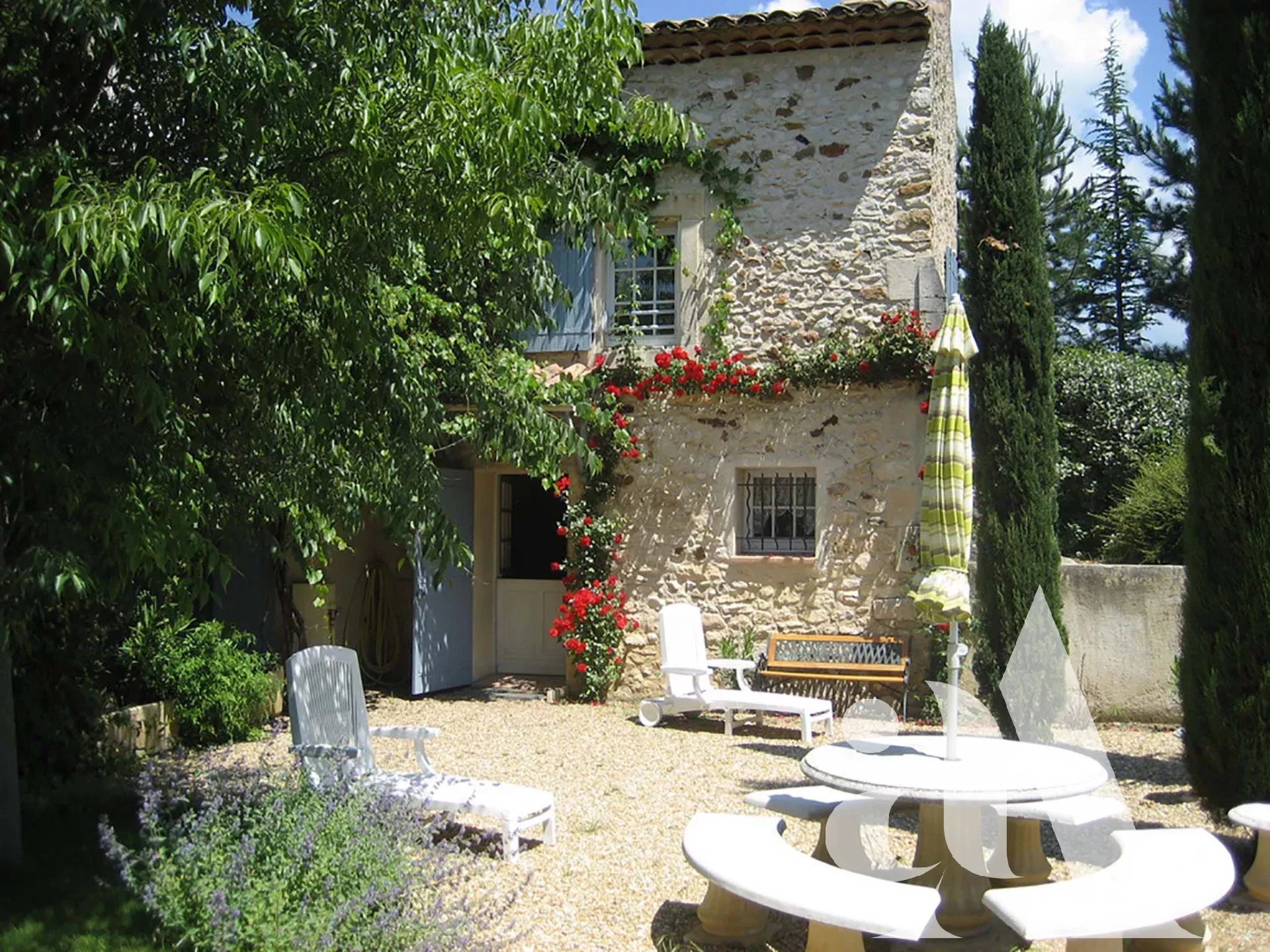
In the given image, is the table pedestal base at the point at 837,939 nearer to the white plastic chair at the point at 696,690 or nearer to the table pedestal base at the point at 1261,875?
the table pedestal base at the point at 1261,875

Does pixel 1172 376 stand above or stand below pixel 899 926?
above

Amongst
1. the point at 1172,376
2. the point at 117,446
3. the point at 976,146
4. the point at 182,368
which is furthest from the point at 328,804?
the point at 1172,376

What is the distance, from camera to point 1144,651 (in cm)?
861

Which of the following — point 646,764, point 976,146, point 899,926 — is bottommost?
point 646,764

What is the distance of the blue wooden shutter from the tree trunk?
5.71m

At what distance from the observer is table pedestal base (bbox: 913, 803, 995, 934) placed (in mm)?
4129

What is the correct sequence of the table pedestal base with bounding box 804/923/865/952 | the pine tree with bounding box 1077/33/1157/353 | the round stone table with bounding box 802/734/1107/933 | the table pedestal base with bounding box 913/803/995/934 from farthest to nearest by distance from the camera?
the pine tree with bounding box 1077/33/1157/353
the table pedestal base with bounding box 913/803/995/934
the round stone table with bounding box 802/734/1107/933
the table pedestal base with bounding box 804/923/865/952

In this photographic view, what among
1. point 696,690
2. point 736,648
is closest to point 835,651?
point 736,648

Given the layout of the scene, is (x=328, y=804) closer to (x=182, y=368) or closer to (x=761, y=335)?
(x=182, y=368)

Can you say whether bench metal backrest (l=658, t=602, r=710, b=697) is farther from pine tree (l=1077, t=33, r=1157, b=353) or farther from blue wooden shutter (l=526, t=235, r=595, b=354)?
pine tree (l=1077, t=33, r=1157, b=353)

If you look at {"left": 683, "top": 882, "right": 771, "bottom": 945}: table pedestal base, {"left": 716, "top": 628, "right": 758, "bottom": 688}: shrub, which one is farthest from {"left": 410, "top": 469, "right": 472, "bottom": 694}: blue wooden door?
{"left": 683, "top": 882, "right": 771, "bottom": 945}: table pedestal base

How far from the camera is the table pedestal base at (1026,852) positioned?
4.56 m

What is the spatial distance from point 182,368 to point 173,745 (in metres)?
4.02

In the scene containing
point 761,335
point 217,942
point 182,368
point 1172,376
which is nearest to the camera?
point 217,942
